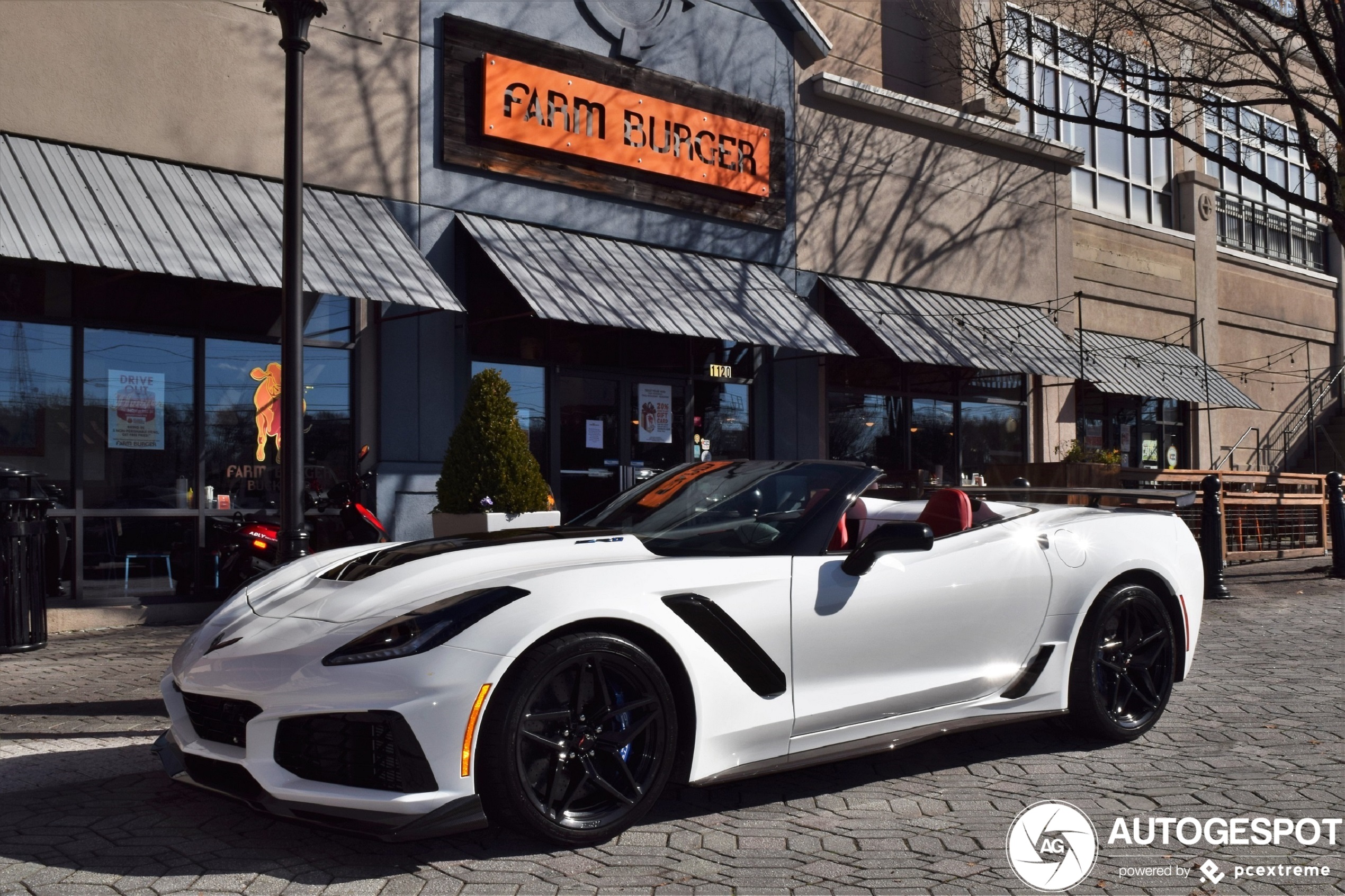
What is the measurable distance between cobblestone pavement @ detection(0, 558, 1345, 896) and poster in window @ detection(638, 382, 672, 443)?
324 inches

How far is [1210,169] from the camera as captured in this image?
26.0m

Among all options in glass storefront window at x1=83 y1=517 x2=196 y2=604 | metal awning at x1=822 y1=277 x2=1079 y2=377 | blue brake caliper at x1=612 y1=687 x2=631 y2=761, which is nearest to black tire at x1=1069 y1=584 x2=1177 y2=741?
blue brake caliper at x1=612 y1=687 x2=631 y2=761

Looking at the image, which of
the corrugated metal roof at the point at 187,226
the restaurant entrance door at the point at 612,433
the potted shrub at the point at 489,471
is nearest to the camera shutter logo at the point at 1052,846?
the potted shrub at the point at 489,471

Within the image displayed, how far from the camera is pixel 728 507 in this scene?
5.12m

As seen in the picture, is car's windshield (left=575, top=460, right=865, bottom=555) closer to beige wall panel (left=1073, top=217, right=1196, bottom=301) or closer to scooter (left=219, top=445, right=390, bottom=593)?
scooter (left=219, top=445, right=390, bottom=593)

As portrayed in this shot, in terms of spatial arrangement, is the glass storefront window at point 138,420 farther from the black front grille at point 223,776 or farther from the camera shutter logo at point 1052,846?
the camera shutter logo at point 1052,846

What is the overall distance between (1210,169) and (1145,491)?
22376 mm

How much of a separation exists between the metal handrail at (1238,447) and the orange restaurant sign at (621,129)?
514 inches

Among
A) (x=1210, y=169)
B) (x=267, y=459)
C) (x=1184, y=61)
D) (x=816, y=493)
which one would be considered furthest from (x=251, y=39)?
(x=1210, y=169)

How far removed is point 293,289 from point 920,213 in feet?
41.3

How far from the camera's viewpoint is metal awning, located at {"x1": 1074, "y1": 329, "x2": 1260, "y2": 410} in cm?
1922

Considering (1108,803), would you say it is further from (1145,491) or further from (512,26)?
(512,26)

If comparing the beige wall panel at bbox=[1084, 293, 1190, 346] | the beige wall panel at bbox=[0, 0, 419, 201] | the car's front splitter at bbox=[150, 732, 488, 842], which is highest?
the beige wall panel at bbox=[0, 0, 419, 201]

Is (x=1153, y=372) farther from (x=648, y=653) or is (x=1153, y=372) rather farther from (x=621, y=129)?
(x=648, y=653)
